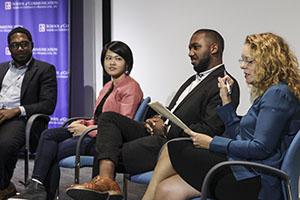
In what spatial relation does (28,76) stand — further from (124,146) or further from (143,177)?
(143,177)

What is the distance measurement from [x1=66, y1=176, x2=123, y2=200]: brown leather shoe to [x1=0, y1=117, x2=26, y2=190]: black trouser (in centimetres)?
102

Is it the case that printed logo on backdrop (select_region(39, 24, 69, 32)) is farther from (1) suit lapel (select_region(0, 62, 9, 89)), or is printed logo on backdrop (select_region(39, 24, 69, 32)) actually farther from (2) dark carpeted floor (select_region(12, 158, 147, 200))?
(2) dark carpeted floor (select_region(12, 158, 147, 200))

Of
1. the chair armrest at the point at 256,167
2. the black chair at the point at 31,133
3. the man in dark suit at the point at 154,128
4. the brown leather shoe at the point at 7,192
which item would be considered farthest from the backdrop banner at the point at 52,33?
the chair armrest at the point at 256,167

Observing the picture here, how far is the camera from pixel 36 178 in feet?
10.5

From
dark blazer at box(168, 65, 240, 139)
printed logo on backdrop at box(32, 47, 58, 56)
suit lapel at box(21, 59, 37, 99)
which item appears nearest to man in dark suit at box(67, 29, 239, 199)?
dark blazer at box(168, 65, 240, 139)

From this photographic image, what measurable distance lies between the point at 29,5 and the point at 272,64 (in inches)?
154

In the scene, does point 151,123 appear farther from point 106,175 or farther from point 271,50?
point 271,50

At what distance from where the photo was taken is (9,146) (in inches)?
135

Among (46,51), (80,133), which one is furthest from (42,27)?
(80,133)

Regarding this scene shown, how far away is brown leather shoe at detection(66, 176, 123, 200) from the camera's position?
8.45 feet

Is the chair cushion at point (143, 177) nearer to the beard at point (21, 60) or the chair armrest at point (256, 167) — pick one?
the chair armrest at point (256, 167)

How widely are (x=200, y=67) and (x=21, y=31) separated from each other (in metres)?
1.85

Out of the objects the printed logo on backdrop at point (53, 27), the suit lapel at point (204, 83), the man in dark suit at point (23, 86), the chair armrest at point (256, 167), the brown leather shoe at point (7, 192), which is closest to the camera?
the chair armrest at point (256, 167)

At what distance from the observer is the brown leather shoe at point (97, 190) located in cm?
258
